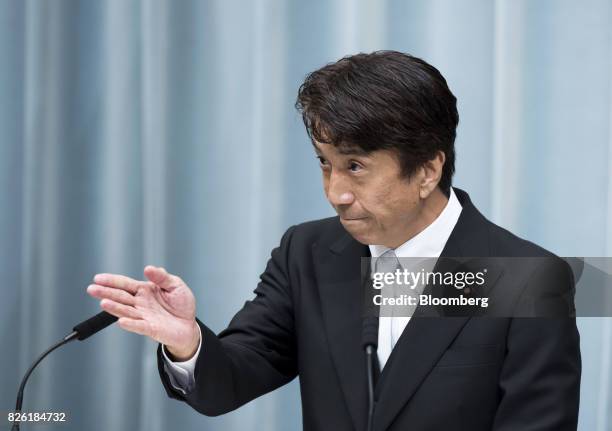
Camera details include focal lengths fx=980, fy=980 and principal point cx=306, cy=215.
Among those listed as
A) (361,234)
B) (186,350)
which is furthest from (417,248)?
(186,350)

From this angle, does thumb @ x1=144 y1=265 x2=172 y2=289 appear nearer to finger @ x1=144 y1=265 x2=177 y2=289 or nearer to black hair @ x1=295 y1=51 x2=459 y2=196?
finger @ x1=144 y1=265 x2=177 y2=289

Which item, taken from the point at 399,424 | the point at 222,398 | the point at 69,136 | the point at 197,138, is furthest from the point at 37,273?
the point at 399,424

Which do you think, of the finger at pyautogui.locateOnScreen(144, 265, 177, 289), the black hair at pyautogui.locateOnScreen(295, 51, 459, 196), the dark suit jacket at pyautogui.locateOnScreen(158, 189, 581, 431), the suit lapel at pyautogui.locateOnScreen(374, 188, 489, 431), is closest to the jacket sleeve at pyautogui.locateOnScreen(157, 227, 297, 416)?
the dark suit jacket at pyautogui.locateOnScreen(158, 189, 581, 431)

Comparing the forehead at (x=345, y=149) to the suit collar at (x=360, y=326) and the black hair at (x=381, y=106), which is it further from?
the suit collar at (x=360, y=326)

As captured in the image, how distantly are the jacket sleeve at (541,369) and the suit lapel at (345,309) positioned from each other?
9.5 inches

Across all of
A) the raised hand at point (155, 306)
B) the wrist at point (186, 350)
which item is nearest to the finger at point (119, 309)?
the raised hand at point (155, 306)

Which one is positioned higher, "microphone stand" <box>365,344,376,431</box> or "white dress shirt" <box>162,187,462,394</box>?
"white dress shirt" <box>162,187,462,394</box>

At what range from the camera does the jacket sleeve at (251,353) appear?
162 cm

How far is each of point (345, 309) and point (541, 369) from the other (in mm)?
368

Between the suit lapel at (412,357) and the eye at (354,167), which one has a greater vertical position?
the eye at (354,167)

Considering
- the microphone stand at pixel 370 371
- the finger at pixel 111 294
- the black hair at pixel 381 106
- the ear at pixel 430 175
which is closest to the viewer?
the finger at pixel 111 294

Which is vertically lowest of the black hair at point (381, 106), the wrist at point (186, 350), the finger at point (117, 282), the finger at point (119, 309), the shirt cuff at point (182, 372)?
the shirt cuff at point (182, 372)

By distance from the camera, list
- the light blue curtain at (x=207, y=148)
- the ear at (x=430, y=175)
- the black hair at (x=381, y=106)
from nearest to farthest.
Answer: the black hair at (x=381, y=106)
the ear at (x=430, y=175)
the light blue curtain at (x=207, y=148)

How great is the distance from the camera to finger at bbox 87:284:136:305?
1377mm
